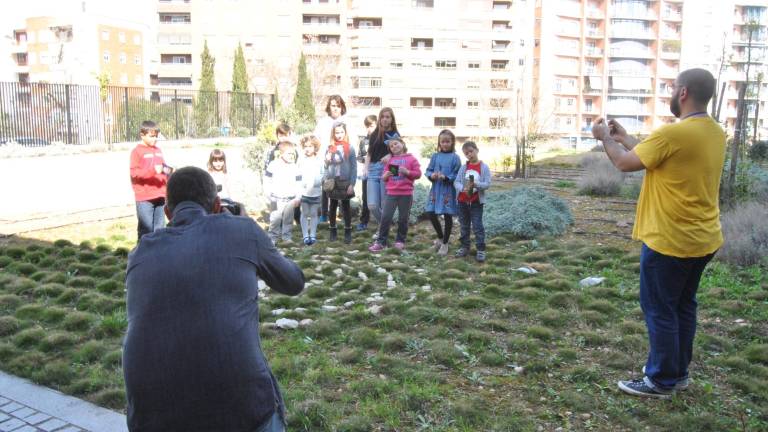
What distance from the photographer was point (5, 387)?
4.48 m

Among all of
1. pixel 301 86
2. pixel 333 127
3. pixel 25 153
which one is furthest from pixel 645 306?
pixel 301 86

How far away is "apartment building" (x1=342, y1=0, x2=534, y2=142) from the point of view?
68750mm

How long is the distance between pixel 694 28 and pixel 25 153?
90.2 m

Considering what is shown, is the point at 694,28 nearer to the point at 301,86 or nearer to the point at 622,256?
the point at 301,86

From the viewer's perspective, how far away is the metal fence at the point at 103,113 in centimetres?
1714

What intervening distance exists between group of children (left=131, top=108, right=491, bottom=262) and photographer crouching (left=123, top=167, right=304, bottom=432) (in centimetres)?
554

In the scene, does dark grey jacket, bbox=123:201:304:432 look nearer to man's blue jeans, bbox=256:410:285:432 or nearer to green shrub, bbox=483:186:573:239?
man's blue jeans, bbox=256:410:285:432

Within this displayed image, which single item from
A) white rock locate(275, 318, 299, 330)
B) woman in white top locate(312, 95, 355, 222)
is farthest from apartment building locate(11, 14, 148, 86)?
white rock locate(275, 318, 299, 330)

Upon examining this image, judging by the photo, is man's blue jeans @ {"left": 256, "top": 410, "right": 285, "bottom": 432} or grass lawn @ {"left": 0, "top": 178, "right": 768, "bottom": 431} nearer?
man's blue jeans @ {"left": 256, "top": 410, "right": 285, "bottom": 432}

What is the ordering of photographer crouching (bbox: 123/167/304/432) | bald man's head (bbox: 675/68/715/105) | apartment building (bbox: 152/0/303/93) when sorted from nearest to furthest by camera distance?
1. photographer crouching (bbox: 123/167/304/432)
2. bald man's head (bbox: 675/68/715/105)
3. apartment building (bbox: 152/0/303/93)

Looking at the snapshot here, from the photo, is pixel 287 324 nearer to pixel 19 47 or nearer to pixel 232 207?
pixel 232 207

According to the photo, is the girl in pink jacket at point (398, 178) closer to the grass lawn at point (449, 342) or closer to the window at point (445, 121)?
the grass lawn at point (449, 342)

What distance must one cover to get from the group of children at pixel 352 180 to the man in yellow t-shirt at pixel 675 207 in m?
3.88

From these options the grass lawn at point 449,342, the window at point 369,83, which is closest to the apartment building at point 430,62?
the window at point 369,83
